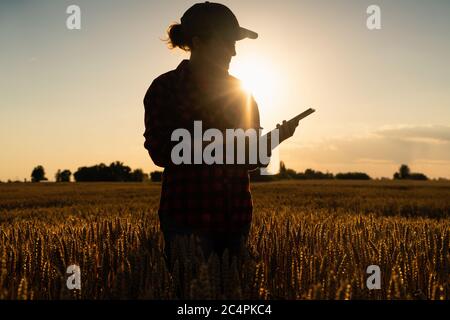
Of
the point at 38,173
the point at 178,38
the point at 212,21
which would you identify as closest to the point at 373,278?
the point at 212,21

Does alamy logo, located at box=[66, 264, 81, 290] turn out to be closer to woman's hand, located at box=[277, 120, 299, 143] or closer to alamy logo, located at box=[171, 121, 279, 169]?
alamy logo, located at box=[171, 121, 279, 169]

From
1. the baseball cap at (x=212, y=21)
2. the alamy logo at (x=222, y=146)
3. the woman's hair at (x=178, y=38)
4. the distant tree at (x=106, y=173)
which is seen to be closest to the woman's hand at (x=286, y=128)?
the alamy logo at (x=222, y=146)

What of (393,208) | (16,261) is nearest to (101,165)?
(393,208)

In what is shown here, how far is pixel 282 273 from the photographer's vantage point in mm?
2717

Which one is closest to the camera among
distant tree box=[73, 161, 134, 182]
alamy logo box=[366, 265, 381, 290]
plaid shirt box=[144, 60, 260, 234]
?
alamy logo box=[366, 265, 381, 290]

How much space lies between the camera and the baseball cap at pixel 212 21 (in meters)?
2.77

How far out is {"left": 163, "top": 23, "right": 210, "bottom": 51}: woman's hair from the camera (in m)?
2.94

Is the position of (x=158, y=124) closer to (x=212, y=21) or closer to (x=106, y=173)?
(x=212, y=21)

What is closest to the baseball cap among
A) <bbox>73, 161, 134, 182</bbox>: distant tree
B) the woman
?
the woman

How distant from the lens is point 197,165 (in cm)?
282

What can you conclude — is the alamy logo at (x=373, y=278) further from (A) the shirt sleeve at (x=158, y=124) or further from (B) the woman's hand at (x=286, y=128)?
(A) the shirt sleeve at (x=158, y=124)

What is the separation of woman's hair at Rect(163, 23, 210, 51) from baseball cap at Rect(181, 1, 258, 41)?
0.10m

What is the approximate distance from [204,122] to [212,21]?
0.54 metres

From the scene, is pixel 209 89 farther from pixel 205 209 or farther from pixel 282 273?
pixel 282 273
